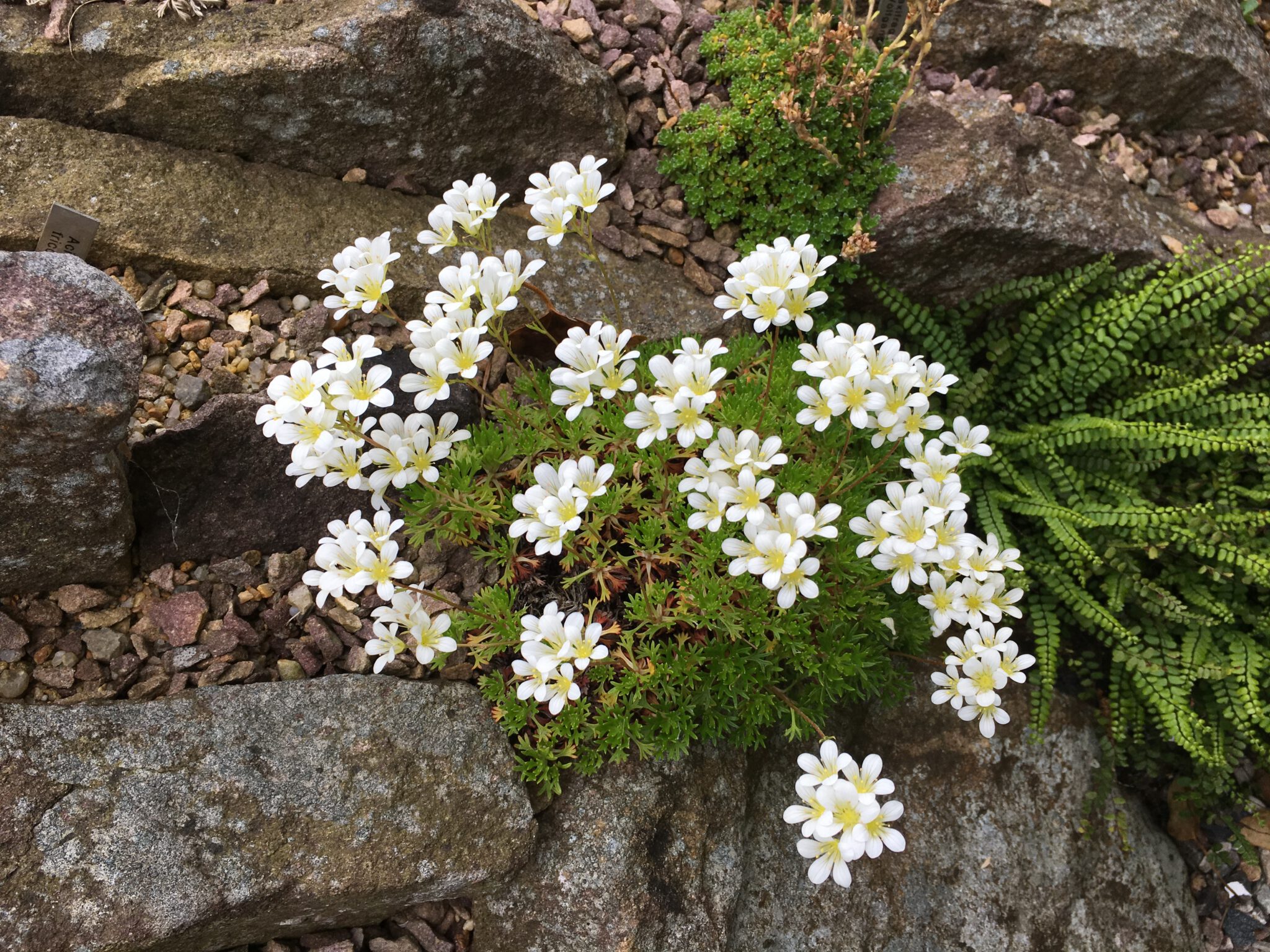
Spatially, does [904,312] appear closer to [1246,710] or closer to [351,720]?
[1246,710]

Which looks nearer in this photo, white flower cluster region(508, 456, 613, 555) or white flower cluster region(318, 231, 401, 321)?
white flower cluster region(508, 456, 613, 555)

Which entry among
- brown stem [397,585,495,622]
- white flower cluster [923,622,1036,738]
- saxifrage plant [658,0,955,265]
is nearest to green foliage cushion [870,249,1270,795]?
saxifrage plant [658,0,955,265]

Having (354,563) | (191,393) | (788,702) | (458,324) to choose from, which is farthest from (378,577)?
(788,702)

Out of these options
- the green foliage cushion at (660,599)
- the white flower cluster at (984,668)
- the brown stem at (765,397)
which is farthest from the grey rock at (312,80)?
the white flower cluster at (984,668)

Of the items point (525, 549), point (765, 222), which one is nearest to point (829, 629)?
point (525, 549)

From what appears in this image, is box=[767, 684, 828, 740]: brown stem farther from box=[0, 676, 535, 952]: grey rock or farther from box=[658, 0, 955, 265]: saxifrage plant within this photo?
box=[658, 0, 955, 265]: saxifrage plant

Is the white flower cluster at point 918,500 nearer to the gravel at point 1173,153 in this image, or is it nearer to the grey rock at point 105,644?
the grey rock at point 105,644
